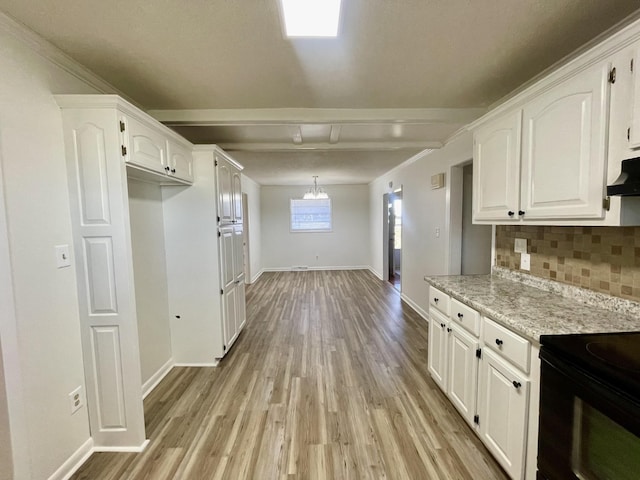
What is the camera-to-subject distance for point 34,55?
4.77 ft

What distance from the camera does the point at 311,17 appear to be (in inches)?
53.4

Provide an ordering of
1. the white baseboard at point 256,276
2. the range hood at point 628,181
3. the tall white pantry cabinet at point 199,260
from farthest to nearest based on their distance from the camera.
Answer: the white baseboard at point 256,276, the tall white pantry cabinet at point 199,260, the range hood at point 628,181

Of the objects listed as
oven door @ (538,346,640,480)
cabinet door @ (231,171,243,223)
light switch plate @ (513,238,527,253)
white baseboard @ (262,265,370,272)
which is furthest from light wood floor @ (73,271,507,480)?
white baseboard @ (262,265,370,272)

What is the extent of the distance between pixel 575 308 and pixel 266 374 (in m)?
Result: 2.38

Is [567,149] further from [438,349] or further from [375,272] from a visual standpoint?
[375,272]

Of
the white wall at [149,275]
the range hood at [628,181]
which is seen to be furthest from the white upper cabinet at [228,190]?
the range hood at [628,181]

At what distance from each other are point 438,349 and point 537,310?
94 cm

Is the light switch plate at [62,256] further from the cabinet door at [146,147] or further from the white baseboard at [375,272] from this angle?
the white baseboard at [375,272]

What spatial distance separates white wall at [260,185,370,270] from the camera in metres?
7.67

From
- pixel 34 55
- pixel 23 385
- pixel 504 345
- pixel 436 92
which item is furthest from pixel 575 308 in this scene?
pixel 34 55

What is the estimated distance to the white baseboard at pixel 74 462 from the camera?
5.13ft

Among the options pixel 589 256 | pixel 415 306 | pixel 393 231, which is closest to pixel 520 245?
pixel 589 256

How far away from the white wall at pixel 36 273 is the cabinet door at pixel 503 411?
2.42 meters

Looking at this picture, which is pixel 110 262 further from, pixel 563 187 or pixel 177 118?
pixel 563 187
